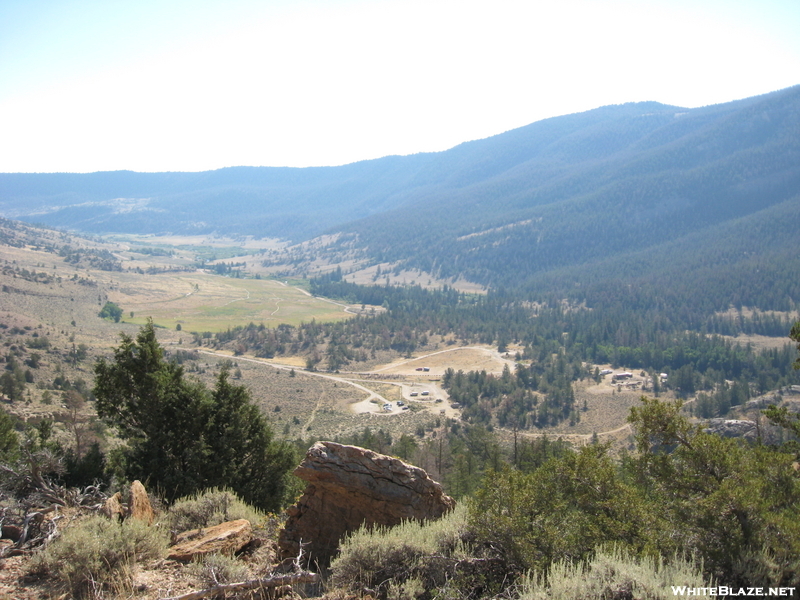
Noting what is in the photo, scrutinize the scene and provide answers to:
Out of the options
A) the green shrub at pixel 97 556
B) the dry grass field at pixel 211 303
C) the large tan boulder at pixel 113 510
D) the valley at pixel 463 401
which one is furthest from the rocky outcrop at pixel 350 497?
the dry grass field at pixel 211 303

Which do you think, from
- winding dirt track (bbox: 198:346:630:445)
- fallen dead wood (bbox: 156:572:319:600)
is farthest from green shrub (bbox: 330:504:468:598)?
winding dirt track (bbox: 198:346:630:445)

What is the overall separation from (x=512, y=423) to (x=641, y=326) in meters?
63.1

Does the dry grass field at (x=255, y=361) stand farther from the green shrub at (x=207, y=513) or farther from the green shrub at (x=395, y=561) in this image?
the green shrub at (x=395, y=561)

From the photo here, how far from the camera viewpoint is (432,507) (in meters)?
10.5

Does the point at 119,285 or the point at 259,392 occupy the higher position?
the point at 119,285

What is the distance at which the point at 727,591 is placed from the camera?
6.21 metres

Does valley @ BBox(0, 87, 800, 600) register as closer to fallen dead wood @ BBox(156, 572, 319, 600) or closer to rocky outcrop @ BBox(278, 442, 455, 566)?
rocky outcrop @ BBox(278, 442, 455, 566)

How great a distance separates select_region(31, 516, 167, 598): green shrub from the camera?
294 inches

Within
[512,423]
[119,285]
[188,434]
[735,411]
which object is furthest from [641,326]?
[119,285]

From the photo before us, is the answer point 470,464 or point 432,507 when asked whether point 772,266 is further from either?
point 432,507

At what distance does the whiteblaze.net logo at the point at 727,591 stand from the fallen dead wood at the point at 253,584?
4.55m

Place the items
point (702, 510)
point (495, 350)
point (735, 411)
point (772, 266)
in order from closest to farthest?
point (702, 510) < point (735, 411) < point (495, 350) < point (772, 266)

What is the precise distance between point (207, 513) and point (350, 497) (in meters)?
3.31

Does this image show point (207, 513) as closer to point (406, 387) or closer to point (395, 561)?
point (395, 561)
